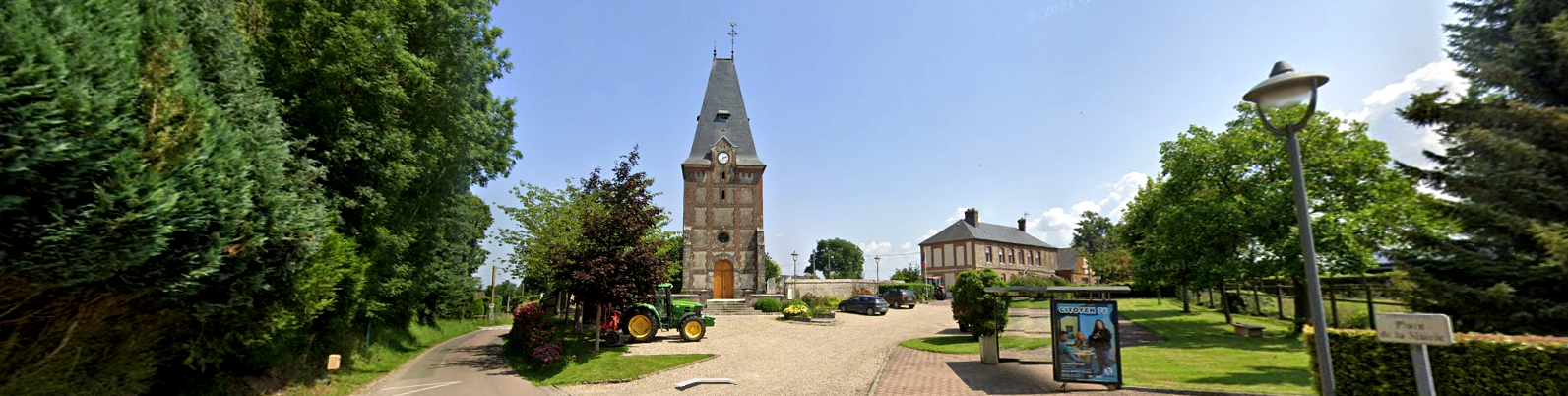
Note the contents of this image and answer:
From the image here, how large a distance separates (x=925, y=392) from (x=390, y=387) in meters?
12.6

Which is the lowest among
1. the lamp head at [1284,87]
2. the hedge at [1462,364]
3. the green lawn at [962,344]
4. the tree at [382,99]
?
the green lawn at [962,344]

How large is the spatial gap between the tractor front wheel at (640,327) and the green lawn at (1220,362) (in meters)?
13.6

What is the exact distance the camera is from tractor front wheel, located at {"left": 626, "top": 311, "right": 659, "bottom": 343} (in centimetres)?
1992

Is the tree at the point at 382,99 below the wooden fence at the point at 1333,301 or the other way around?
the other way around

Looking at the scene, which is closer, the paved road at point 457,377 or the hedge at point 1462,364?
the hedge at point 1462,364

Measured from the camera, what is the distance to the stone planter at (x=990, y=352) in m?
13.9

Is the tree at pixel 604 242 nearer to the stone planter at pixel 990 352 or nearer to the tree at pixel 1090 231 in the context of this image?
the stone planter at pixel 990 352

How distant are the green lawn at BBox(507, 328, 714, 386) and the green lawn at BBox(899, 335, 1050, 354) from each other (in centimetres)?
618

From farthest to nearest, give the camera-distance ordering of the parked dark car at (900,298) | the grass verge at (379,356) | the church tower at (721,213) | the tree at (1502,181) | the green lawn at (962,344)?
the church tower at (721,213) < the parked dark car at (900,298) < the green lawn at (962,344) < the grass verge at (379,356) < the tree at (1502,181)

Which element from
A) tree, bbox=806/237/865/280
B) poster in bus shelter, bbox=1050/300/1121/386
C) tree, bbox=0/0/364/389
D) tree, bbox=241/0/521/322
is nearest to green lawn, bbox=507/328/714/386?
tree, bbox=241/0/521/322

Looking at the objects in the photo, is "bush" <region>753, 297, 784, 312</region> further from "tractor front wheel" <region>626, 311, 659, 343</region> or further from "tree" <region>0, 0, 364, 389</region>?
"tree" <region>0, 0, 364, 389</region>

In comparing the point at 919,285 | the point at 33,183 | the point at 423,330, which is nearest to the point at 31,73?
the point at 33,183

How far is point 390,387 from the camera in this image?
48.4 feet

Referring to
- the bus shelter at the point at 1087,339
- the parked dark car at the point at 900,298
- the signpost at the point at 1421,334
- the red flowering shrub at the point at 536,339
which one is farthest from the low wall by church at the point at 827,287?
the signpost at the point at 1421,334
